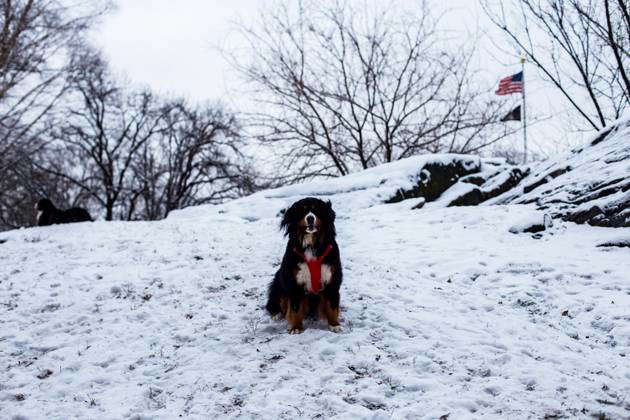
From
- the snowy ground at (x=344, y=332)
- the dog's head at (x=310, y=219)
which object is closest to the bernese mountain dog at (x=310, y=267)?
the dog's head at (x=310, y=219)

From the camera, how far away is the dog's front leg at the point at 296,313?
5254 mm

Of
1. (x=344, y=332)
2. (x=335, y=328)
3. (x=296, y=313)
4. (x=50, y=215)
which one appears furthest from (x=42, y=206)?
(x=344, y=332)

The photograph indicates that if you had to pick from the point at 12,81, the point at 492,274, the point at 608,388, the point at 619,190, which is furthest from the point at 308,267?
the point at 12,81

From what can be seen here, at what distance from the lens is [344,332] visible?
5258mm

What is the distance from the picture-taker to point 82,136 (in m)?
28.2

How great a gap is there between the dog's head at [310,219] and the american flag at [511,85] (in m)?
14.2

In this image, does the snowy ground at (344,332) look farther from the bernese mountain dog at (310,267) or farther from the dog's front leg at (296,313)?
the bernese mountain dog at (310,267)

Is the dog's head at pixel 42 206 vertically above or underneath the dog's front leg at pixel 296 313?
above

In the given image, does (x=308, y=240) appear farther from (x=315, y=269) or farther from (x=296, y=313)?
(x=296, y=313)

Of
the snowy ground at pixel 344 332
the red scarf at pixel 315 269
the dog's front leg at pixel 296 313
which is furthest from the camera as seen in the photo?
the dog's front leg at pixel 296 313

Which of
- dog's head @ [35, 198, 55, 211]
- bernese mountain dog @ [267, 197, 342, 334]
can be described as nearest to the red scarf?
bernese mountain dog @ [267, 197, 342, 334]

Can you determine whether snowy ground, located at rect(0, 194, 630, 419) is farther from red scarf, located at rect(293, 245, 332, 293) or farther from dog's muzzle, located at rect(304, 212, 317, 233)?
dog's muzzle, located at rect(304, 212, 317, 233)

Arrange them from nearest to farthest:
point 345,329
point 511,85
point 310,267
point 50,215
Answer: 1. point 310,267
2. point 345,329
3. point 50,215
4. point 511,85

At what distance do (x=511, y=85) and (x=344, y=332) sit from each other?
15.0 meters
